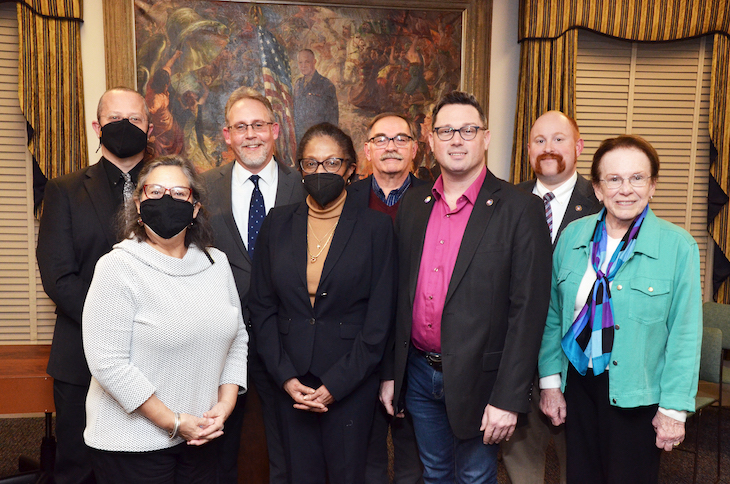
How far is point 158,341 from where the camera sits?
5.77 ft

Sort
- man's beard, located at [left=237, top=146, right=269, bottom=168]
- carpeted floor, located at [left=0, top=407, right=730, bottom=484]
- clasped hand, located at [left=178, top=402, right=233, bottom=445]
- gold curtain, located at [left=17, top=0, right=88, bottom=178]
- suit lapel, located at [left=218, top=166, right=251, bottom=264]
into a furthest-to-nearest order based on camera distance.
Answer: gold curtain, located at [left=17, top=0, right=88, bottom=178]
carpeted floor, located at [left=0, top=407, right=730, bottom=484]
man's beard, located at [left=237, top=146, right=269, bottom=168]
suit lapel, located at [left=218, top=166, right=251, bottom=264]
clasped hand, located at [left=178, top=402, right=233, bottom=445]

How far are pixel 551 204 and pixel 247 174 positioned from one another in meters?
1.56

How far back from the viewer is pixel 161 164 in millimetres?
1959

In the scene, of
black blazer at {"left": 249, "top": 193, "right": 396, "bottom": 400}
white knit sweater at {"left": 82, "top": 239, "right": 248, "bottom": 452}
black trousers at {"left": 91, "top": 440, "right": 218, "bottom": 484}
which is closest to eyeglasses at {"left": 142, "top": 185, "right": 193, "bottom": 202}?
white knit sweater at {"left": 82, "top": 239, "right": 248, "bottom": 452}

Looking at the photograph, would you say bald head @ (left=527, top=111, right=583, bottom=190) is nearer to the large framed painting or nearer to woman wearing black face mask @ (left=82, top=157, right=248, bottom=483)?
the large framed painting

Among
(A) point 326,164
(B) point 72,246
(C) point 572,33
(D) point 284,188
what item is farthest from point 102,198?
(C) point 572,33

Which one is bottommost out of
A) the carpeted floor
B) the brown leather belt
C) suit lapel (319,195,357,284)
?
the carpeted floor

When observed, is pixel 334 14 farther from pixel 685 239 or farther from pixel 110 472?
pixel 110 472

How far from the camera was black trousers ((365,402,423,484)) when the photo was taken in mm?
2190

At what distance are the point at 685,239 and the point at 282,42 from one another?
10.2 feet

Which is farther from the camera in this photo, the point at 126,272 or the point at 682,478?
the point at 682,478

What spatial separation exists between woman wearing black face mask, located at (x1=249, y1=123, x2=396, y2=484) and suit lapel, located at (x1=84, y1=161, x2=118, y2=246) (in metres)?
0.69

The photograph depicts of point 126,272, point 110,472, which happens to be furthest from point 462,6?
point 110,472

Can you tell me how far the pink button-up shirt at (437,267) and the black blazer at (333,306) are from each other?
135 mm
